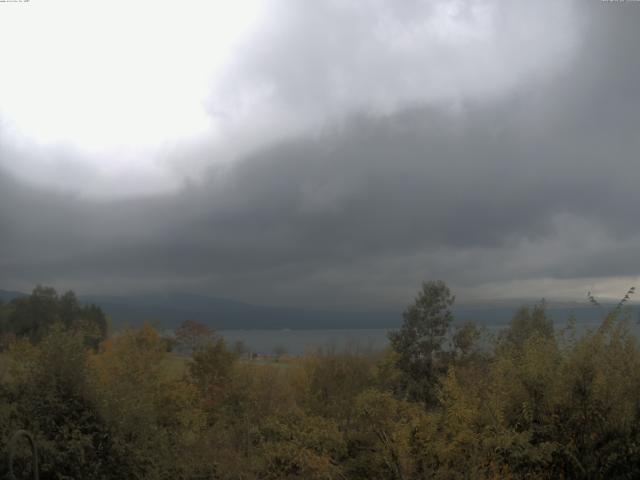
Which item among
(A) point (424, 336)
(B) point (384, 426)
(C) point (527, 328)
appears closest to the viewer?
(B) point (384, 426)

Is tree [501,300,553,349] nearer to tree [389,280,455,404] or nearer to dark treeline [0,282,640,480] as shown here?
dark treeline [0,282,640,480]

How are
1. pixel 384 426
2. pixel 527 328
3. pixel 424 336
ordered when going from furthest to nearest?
pixel 424 336 < pixel 527 328 < pixel 384 426

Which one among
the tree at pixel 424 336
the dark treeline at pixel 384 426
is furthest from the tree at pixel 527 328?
the tree at pixel 424 336

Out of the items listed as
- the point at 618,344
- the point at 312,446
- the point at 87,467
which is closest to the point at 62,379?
the point at 87,467

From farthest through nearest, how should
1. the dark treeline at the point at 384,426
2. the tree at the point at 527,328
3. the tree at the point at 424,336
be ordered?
the tree at the point at 424,336, the tree at the point at 527,328, the dark treeline at the point at 384,426

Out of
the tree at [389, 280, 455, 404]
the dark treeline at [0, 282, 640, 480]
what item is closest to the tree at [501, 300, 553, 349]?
the dark treeline at [0, 282, 640, 480]

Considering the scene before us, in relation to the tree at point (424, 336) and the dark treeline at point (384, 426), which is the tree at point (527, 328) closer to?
the dark treeline at point (384, 426)

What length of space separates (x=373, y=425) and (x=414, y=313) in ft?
64.7

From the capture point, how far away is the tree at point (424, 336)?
40062 millimetres

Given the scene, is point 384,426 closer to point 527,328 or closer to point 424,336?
point 527,328

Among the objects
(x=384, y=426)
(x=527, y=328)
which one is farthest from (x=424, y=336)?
(x=384, y=426)

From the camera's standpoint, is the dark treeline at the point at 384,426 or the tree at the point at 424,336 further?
the tree at the point at 424,336

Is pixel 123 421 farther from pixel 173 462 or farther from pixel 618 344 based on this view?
pixel 618 344

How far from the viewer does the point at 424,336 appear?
136 ft
